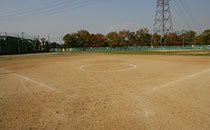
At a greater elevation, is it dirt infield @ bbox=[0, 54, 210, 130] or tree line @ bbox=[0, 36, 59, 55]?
tree line @ bbox=[0, 36, 59, 55]

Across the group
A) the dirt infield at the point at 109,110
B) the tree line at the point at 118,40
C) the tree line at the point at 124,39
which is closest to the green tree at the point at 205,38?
the tree line at the point at 118,40

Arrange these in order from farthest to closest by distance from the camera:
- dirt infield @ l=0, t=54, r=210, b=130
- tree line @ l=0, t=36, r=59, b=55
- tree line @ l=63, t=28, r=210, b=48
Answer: tree line @ l=63, t=28, r=210, b=48 < tree line @ l=0, t=36, r=59, b=55 < dirt infield @ l=0, t=54, r=210, b=130

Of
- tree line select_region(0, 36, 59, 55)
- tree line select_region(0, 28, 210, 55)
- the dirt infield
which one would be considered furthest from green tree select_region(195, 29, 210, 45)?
tree line select_region(0, 36, 59, 55)

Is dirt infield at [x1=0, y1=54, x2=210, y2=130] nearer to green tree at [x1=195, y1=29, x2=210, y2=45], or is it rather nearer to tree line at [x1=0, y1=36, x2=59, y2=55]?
tree line at [x1=0, y1=36, x2=59, y2=55]

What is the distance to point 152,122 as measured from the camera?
9.07ft

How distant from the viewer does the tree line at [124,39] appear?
2697 inches

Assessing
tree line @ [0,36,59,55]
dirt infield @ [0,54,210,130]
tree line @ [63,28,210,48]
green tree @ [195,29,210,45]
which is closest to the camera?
dirt infield @ [0,54,210,130]

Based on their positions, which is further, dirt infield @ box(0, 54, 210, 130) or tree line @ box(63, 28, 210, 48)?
tree line @ box(63, 28, 210, 48)

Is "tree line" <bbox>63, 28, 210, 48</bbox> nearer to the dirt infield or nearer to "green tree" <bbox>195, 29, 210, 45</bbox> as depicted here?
"green tree" <bbox>195, 29, 210, 45</bbox>

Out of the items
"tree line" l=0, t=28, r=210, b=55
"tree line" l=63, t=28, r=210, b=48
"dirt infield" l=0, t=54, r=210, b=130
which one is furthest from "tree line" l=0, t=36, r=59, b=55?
"dirt infield" l=0, t=54, r=210, b=130

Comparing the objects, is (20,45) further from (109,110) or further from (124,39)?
(109,110)

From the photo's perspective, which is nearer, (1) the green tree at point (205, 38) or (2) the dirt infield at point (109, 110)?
(2) the dirt infield at point (109, 110)

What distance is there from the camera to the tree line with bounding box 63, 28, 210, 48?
225 ft

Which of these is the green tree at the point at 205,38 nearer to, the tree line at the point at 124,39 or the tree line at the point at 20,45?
the tree line at the point at 124,39
